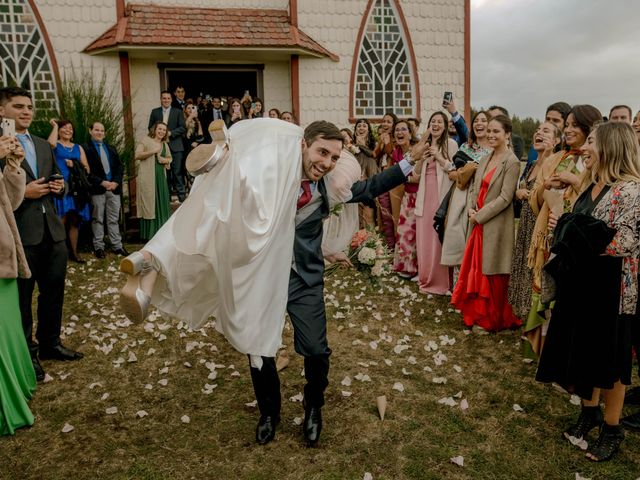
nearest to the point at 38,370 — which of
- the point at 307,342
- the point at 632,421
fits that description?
the point at 307,342

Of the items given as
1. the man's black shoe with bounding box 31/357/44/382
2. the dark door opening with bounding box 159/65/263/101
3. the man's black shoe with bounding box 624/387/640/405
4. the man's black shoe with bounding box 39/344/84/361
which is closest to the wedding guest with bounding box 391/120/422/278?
the man's black shoe with bounding box 624/387/640/405

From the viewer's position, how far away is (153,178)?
10328 mm

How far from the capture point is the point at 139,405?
444cm

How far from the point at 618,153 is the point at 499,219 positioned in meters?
2.41

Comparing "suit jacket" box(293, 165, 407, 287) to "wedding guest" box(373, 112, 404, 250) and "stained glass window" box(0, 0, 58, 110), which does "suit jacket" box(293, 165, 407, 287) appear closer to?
"wedding guest" box(373, 112, 404, 250)

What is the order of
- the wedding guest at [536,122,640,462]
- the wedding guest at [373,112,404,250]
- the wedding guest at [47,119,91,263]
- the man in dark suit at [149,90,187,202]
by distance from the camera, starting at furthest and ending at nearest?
the man in dark suit at [149,90,187,202] → the wedding guest at [373,112,404,250] → the wedding guest at [47,119,91,263] → the wedding guest at [536,122,640,462]

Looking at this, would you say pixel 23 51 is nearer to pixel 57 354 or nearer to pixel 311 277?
pixel 57 354

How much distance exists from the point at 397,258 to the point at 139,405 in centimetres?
474

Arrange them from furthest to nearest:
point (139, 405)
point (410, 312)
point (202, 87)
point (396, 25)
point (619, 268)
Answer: point (202, 87) → point (396, 25) → point (410, 312) → point (139, 405) → point (619, 268)

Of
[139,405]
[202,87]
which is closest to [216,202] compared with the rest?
[139,405]

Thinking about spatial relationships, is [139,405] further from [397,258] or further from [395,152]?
[395,152]

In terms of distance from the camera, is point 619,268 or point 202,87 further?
point 202,87

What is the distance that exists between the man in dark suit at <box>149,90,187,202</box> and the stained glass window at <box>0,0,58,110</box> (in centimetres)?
240

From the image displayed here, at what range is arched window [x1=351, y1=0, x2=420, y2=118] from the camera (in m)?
13.1
